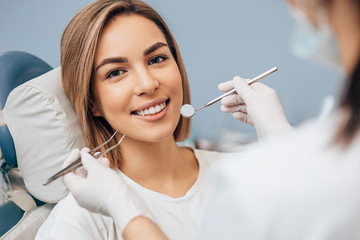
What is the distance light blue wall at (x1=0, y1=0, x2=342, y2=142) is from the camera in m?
2.39

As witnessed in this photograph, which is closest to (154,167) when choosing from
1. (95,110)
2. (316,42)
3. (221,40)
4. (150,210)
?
(150,210)

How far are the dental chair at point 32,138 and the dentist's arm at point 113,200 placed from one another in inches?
12.9

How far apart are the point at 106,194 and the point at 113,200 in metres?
0.03

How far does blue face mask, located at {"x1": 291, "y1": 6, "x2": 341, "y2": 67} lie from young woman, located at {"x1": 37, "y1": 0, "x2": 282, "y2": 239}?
61 cm

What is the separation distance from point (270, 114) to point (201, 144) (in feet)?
4.93

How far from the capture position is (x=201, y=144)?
2604mm

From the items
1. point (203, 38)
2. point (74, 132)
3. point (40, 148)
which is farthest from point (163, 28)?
point (203, 38)

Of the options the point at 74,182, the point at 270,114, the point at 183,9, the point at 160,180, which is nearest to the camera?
the point at 74,182

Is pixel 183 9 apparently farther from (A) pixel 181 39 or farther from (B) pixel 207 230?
(B) pixel 207 230

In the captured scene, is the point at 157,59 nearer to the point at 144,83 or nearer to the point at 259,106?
the point at 144,83

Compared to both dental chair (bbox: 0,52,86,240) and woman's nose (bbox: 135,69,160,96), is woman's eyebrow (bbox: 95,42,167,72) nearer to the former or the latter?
woman's nose (bbox: 135,69,160,96)

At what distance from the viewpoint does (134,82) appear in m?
1.14

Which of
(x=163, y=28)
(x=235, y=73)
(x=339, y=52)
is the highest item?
(x=339, y=52)

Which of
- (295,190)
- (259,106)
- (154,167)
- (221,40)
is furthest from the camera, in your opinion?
(221,40)
